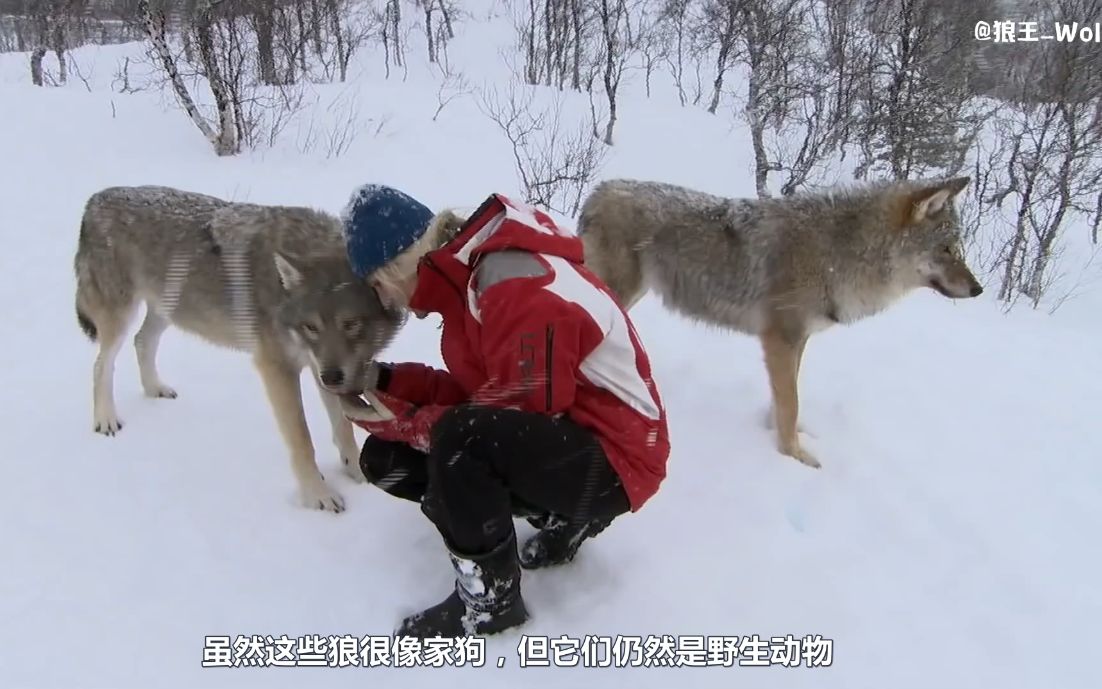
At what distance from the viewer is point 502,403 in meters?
1.82

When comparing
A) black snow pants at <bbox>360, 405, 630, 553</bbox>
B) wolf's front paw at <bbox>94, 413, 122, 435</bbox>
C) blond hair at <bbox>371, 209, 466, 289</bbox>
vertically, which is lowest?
wolf's front paw at <bbox>94, 413, 122, 435</bbox>

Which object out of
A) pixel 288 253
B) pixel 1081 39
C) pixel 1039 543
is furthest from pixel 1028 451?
pixel 1081 39

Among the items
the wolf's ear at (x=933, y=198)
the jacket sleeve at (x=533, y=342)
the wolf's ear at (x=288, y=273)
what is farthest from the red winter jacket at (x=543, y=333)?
the wolf's ear at (x=933, y=198)

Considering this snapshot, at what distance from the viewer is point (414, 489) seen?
7.25ft

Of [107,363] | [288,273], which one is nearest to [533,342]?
[288,273]

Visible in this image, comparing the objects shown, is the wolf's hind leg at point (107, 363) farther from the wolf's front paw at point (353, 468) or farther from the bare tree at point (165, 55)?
the bare tree at point (165, 55)

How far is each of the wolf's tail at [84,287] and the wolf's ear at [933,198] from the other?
13.3ft

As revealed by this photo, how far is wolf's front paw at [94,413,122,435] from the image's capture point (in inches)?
124

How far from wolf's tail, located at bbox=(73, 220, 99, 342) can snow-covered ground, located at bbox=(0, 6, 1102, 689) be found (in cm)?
42

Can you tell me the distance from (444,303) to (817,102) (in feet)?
44.2

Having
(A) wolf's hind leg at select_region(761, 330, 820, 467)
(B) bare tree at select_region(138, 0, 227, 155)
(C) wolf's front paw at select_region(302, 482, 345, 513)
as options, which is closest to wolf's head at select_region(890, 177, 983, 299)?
(A) wolf's hind leg at select_region(761, 330, 820, 467)

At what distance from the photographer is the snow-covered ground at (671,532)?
2.14 m

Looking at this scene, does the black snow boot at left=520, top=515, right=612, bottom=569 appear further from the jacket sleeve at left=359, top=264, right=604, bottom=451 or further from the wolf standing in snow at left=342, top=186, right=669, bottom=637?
the jacket sleeve at left=359, top=264, right=604, bottom=451

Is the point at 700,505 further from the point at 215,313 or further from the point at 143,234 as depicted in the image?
the point at 143,234
